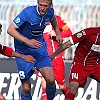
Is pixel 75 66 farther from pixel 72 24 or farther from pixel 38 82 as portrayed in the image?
pixel 72 24

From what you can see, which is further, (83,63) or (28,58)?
(83,63)

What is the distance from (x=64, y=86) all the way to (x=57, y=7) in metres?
3.54

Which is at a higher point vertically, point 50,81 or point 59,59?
point 59,59

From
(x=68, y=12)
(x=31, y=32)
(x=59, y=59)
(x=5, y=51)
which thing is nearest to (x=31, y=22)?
(x=31, y=32)

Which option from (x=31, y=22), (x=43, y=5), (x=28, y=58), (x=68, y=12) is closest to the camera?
(x=43, y=5)

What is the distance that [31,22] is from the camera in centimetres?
939

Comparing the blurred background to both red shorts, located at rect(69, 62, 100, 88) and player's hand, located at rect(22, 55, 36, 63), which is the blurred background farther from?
player's hand, located at rect(22, 55, 36, 63)

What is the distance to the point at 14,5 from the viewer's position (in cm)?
1448

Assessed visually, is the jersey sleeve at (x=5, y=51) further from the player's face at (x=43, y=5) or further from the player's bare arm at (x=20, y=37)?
the player's face at (x=43, y=5)

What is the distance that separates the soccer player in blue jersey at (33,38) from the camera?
927 cm

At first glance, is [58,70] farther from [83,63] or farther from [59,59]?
[83,63]

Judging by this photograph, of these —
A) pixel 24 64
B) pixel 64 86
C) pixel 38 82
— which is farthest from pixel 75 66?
pixel 38 82

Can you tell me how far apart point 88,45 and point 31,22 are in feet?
3.56

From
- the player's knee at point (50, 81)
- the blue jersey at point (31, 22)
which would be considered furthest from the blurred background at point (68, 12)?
the blue jersey at point (31, 22)
